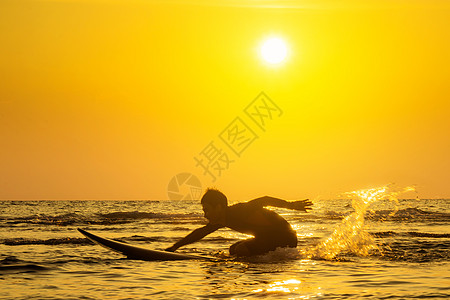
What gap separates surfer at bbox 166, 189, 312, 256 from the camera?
938 cm

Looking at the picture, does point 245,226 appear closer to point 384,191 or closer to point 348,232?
point 384,191

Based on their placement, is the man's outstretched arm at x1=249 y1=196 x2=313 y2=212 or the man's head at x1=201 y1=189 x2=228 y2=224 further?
the man's head at x1=201 y1=189 x2=228 y2=224

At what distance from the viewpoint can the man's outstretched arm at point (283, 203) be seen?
8.89 metres

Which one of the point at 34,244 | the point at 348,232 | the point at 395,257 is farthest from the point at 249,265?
the point at 34,244

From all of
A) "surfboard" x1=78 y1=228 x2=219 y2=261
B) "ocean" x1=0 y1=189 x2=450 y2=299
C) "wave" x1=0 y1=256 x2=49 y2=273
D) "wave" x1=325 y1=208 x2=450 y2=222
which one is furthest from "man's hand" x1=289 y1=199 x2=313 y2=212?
"wave" x1=325 y1=208 x2=450 y2=222

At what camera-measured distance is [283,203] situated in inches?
358

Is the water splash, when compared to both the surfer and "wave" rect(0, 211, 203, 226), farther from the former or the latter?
"wave" rect(0, 211, 203, 226)

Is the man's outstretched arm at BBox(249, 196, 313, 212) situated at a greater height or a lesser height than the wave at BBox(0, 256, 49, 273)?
greater

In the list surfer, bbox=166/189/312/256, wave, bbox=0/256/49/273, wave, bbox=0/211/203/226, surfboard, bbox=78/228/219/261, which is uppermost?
surfer, bbox=166/189/312/256

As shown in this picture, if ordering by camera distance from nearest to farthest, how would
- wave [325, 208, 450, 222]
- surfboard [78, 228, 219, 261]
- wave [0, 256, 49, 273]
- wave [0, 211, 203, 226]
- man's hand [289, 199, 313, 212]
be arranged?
wave [0, 256, 49, 273]
man's hand [289, 199, 313, 212]
surfboard [78, 228, 219, 261]
wave [0, 211, 203, 226]
wave [325, 208, 450, 222]

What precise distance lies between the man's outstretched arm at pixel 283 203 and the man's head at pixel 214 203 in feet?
1.79

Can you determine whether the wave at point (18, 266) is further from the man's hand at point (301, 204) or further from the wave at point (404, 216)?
the wave at point (404, 216)

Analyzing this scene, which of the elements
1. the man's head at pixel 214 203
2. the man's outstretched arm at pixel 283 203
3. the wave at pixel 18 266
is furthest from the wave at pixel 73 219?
the man's outstretched arm at pixel 283 203

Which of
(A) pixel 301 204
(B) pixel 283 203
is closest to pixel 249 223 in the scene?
(B) pixel 283 203
